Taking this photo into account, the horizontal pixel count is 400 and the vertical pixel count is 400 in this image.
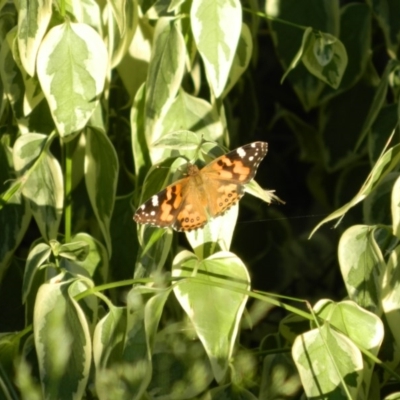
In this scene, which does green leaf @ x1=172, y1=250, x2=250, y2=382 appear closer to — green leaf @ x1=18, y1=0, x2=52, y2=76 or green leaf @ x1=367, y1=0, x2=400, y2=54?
green leaf @ x1=18, y1=0, x2=52, y2=76

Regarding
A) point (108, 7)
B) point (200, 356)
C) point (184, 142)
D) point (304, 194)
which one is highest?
point (108, 7)

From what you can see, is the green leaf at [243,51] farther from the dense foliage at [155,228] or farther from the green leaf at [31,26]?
the green leaf at [31,26]

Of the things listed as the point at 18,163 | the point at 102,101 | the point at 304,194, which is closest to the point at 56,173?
the point at 18,163

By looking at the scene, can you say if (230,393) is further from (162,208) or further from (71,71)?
(71,71)

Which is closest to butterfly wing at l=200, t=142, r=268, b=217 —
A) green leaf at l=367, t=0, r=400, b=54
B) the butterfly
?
the butterfly

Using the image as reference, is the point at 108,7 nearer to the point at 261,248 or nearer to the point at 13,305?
the point at 13,305

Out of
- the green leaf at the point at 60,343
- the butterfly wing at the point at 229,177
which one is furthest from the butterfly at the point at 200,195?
the green leaf at the point at 60,343
